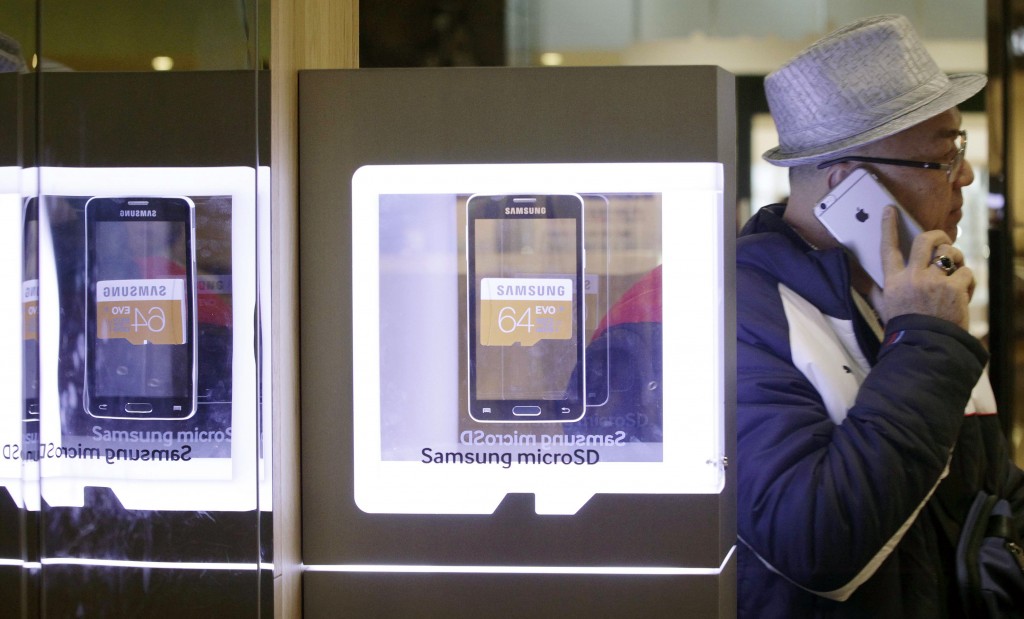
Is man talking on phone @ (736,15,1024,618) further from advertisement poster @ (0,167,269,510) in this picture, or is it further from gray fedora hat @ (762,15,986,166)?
advertisement poster @ (0,167,269,510)

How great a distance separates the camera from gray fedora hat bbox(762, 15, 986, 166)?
5.05 feet

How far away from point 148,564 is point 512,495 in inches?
18.6

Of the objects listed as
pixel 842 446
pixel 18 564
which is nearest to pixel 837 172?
pixel 842 446

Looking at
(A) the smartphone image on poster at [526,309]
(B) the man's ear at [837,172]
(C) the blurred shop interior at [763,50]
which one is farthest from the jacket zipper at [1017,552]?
(C) the blurred shop interior at [763,50]

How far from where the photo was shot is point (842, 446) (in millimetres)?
1352

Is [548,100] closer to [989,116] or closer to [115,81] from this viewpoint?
[115,81]

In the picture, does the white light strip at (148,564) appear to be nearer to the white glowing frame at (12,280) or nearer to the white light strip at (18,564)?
the white light strip at (18,564)

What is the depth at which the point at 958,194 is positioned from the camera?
1636mm

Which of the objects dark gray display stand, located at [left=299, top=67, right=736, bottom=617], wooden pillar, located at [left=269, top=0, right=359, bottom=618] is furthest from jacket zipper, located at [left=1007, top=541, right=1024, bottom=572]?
wooden pillar, located at [left=269, top=0, right=359, bottom=618]

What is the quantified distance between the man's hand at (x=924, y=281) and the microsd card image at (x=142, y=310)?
106 cm

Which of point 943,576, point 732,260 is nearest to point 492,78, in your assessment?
point 732,260

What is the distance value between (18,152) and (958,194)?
1.50m

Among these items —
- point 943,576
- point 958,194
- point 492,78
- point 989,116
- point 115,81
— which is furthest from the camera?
point 989,116

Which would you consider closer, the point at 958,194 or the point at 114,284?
the point at 114,284
